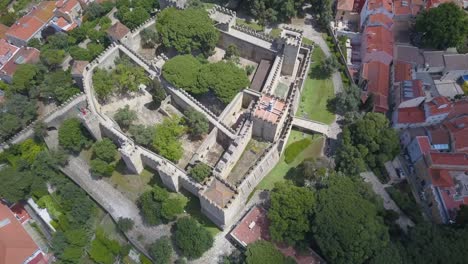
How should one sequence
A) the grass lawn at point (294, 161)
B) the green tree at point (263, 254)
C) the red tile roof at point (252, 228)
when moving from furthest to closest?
the grass lawn at point (294, 161) → the red tile roof at point (252, 228) → the green tree at point (263, 254)

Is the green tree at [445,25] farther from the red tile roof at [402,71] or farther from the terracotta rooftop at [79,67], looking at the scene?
the terracotta rooftop at [79,67]

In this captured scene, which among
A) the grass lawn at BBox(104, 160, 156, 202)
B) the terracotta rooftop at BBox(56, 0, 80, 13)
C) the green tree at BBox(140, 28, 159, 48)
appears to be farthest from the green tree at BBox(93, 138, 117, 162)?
the terracotta rooftop at BBox(56, 0, 80, 13)

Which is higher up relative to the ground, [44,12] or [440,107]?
[440,107]

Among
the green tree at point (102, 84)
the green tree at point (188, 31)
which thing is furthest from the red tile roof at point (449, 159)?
the green tree at point (102, 84)

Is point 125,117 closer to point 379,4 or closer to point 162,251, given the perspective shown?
point 162,251

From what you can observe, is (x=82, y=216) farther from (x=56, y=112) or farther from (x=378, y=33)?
(x=378, y=33)

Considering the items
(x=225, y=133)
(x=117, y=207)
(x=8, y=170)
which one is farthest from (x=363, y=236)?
(x=8, y=170)

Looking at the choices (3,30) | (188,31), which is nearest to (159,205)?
(188,31)
